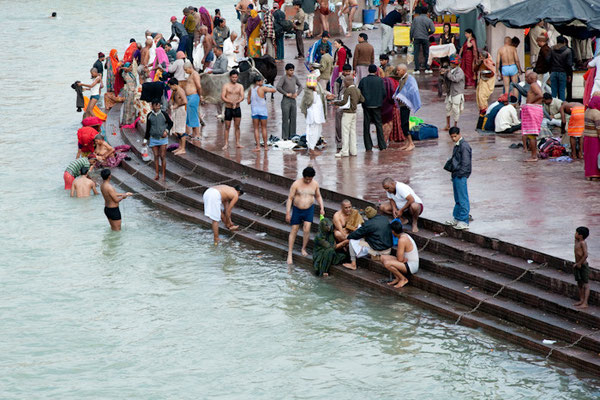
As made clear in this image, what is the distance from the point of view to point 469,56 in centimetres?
2258

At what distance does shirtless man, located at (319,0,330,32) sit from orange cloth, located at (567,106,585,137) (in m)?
14.6

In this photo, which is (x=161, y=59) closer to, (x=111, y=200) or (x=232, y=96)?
(x=232, y=96)

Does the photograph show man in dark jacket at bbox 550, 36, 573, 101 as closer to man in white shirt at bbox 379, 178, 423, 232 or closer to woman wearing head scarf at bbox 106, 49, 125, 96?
man in white shirt at bbox 379, 178, 423, 232

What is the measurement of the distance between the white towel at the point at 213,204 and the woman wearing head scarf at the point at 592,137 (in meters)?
5.91

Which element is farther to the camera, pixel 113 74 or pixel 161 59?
pixel 113 74

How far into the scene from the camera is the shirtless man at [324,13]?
29.4 m

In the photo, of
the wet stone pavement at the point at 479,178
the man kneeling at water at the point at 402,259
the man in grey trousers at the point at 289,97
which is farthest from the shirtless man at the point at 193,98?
the man kneeling at water at the point at 402,259

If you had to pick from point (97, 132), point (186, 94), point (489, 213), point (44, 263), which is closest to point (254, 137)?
point (186, 94)

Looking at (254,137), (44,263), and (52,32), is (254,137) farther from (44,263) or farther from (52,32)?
(52,32)

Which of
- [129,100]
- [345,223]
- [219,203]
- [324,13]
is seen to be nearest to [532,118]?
[345,223]

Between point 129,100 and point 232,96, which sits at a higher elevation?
point 232,96

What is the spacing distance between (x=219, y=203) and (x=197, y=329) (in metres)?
3.33

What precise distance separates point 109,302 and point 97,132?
25.6 feet

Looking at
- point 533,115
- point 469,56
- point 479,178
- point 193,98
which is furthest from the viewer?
point 469,56
